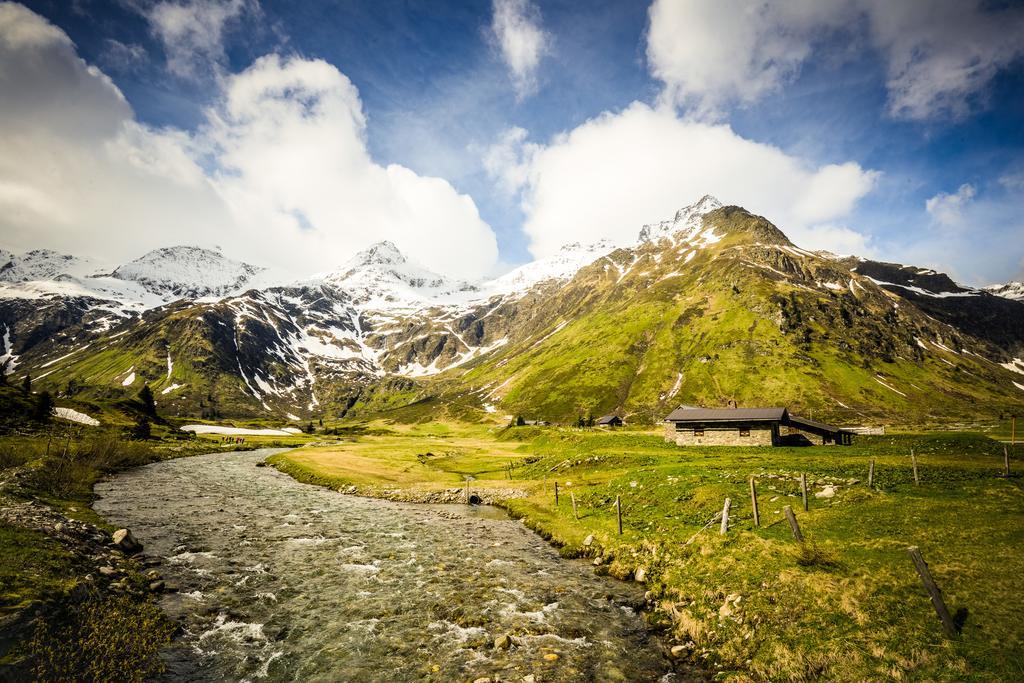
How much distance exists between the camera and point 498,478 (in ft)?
258

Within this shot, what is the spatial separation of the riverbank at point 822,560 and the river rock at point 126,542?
33.2 meters

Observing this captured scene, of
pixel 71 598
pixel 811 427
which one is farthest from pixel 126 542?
pixel 811 427

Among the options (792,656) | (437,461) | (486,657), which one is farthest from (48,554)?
(437,461)

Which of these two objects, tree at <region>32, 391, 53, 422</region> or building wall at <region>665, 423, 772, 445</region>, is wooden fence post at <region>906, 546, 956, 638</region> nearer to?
building wall at <region>665, 423, 772, 445</region>

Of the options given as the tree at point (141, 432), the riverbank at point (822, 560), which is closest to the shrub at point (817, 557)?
the riverbank at point (822, 560)

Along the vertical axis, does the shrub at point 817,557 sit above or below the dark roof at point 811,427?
below

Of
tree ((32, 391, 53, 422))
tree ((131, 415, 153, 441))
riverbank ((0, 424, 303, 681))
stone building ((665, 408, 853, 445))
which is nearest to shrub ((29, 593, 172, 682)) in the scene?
riverbank ((0, 424, 303, 681))

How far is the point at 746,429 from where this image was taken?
8362 centimetres

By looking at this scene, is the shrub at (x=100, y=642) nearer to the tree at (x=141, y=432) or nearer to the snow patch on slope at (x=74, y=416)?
the tree at (x=141, y=432)

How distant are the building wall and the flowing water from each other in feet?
174

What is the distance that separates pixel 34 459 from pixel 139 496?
51.7 ft

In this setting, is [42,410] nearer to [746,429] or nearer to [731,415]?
[731,415]

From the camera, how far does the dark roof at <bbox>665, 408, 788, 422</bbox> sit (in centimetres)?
8225

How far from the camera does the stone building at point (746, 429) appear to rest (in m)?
82.1
